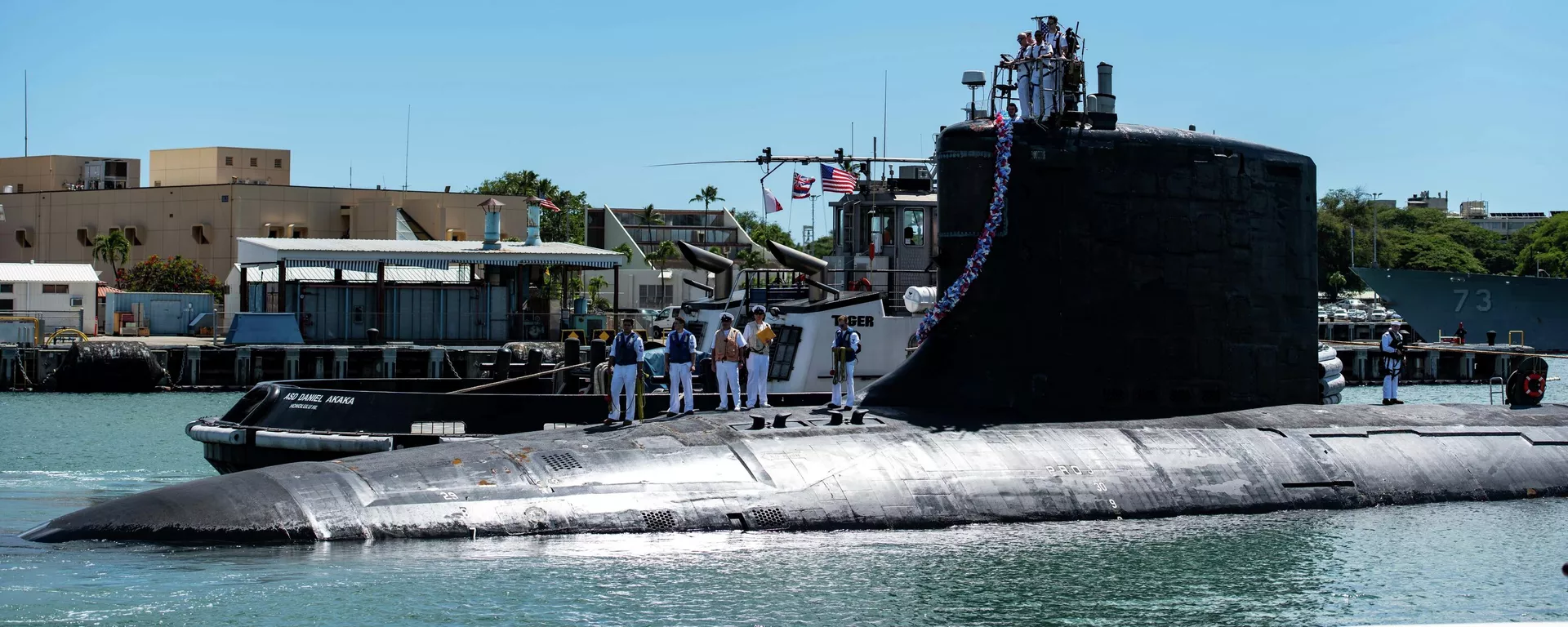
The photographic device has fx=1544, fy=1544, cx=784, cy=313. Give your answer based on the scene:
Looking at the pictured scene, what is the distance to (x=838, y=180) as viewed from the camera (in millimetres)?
27250

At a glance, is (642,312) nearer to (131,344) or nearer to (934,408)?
(131,344)

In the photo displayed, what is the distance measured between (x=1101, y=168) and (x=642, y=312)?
43.7 meters

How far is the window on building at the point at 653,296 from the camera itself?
8456 centimetres

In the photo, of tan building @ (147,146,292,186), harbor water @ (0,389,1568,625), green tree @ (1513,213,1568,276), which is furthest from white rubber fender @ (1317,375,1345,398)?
green tree @ (1513,213,1568,276)

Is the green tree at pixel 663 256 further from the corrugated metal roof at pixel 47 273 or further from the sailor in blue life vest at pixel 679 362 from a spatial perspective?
the sailor in blue life vest at pixel 679 362

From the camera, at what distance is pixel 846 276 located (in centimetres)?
2645

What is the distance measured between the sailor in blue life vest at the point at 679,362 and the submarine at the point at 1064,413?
0.48 meters

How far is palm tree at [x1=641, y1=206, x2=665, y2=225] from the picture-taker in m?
112

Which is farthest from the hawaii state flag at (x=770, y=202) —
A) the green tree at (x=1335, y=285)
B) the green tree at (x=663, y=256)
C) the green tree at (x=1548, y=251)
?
the green tree at (x=1548, y=251)

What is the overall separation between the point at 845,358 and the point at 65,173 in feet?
224

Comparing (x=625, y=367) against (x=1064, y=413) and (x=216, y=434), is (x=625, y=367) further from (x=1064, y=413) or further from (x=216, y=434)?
(x=216, y=434)

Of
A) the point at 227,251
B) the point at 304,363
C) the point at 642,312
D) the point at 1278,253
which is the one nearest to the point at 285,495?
the point at 1278,253

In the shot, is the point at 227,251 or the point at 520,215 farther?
the point at 520,215

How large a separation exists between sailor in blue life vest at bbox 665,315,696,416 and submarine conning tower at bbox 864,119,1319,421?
2127 mm
